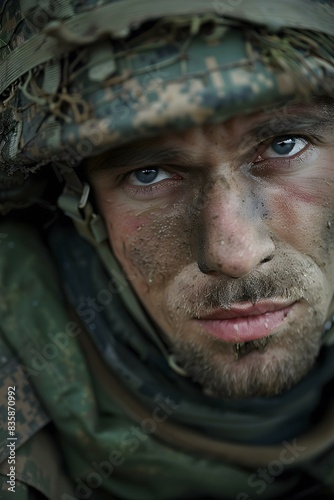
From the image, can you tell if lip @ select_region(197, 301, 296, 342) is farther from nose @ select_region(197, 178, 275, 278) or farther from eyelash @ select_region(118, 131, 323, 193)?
eyelash @ select_region(118, 131, 323, 193)

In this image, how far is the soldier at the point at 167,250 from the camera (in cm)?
117

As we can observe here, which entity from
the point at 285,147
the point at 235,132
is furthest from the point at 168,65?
the point at 285,147

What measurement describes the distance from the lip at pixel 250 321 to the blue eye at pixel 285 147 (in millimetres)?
299

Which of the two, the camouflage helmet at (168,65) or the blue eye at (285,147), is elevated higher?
the camouflage helmet at (168,65)

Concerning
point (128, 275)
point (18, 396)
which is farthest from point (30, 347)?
point (128, 275)

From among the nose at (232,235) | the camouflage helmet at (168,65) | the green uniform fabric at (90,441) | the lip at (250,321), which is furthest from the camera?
the green uniform fabric at (90,441)

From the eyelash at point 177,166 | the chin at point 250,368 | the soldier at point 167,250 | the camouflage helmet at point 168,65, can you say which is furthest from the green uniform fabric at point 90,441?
the camouflage helmet at point 168,65

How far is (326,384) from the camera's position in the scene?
5.60 feet

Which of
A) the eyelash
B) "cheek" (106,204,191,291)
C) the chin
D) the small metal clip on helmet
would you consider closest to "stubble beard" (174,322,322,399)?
the chin

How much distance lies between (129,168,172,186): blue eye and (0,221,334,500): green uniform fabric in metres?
0.42

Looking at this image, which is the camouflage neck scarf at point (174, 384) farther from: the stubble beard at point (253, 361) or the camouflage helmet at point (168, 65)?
the camouflage helmet at point (168, 65)

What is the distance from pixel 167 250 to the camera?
4.59 feet

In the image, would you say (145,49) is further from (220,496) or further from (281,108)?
(220,496)

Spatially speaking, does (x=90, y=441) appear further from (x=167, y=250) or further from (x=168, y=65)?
(x=168, y=65)
